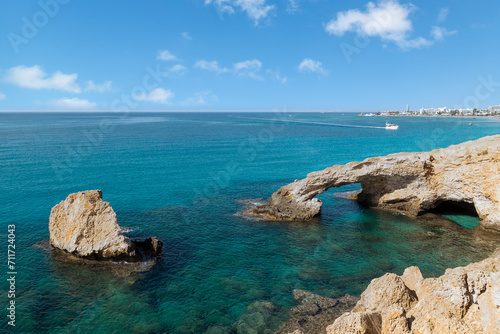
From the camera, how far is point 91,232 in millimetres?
23109

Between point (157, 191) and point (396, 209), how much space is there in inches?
1143

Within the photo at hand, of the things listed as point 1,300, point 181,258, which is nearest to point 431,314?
point 181,258

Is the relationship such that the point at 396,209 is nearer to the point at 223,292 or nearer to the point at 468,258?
the point at 468,258

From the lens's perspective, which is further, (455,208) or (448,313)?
(455,208)

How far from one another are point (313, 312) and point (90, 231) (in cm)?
1688

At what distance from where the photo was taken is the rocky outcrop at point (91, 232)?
22.7 m

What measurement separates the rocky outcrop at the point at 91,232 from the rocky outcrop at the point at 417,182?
1432cm

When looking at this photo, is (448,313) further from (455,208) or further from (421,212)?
(455,208)

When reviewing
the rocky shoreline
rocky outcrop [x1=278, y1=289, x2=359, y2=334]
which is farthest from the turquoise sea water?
the rocky shoreline

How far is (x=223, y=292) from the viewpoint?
19.3 metres

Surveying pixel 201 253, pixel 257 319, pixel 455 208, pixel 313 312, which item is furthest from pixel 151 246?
pixel 455 208

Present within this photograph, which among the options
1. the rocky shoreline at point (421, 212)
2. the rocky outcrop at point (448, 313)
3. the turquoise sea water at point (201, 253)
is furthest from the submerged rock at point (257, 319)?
the rocky outcrop at point (448, 313)

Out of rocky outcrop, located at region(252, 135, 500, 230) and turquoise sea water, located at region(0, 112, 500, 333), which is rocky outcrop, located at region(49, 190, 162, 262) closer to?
turquoise sea water, located at region(0, 112, 500, 333)

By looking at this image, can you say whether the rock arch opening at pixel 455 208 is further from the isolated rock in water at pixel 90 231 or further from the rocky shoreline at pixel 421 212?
the isolated rock in water at pixel 90 231
